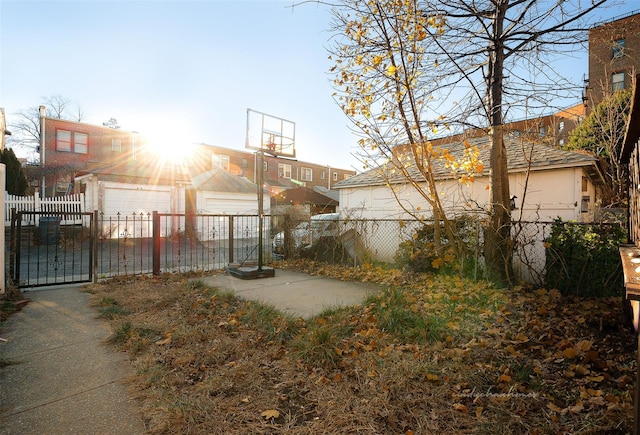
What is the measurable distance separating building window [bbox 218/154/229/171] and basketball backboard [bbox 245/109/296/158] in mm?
22613

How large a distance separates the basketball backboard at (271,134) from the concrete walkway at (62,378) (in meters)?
4.69

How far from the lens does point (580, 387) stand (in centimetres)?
247

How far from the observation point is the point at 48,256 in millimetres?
10305

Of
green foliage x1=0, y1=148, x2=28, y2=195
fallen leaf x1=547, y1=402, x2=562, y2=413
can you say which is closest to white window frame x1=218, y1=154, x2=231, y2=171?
green foliage x1=0, y1=148, x2=28, y2=195

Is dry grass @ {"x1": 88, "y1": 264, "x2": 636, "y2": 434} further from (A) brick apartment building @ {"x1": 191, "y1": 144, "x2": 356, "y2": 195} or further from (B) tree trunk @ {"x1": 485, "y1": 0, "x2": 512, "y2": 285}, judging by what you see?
(A) brick apartment building @ {"x1": 191, "y1": 144, "x2": 356, "y2": 195}

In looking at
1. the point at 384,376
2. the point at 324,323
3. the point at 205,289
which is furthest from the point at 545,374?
the point at 205,289

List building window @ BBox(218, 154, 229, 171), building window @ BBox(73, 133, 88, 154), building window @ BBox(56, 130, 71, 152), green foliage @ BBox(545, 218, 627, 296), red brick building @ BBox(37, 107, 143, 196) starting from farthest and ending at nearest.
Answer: building window @ BBox(218, 154, 229, 171), building window @ BBox(73, 133, 88, 154), building window @ BBox(56, 130, 71, 152), red brick building @ BBox(37, 107, 143, 196), green foliage @ BBox(545, 218, 627, 296)

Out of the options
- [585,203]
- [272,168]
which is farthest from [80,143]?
[585,203]

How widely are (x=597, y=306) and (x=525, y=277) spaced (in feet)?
6.77

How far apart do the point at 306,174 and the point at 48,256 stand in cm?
2826

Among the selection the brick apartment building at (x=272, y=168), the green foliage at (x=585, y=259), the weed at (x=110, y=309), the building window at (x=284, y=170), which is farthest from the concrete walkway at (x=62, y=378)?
the building window at (x=284, y=170)

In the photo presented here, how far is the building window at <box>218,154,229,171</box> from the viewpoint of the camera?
96.3ft

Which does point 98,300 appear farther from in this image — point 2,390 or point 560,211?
point 560,211

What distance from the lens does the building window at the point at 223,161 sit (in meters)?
29.4
